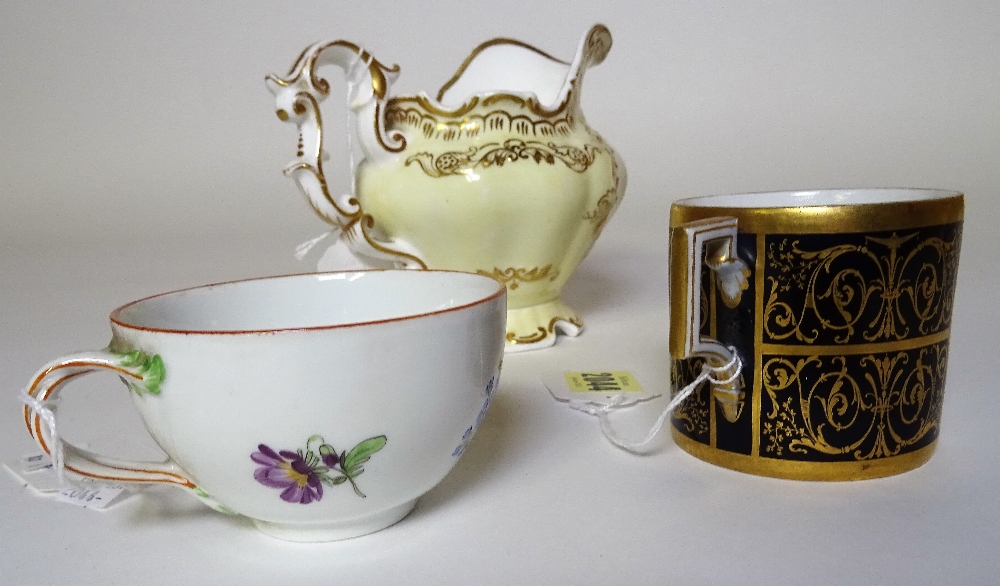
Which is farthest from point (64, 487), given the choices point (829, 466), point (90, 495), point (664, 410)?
point (829, 466)

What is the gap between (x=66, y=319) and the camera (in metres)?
1.54

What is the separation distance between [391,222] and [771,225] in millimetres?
721

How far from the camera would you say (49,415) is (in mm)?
597

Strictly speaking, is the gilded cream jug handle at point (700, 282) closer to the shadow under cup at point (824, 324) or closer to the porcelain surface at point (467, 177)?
the shadow under cup at point (824, 324)

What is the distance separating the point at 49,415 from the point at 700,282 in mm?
518

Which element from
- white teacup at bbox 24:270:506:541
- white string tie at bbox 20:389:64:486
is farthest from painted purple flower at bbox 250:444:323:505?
white string tie at bbox 20:389:64:486

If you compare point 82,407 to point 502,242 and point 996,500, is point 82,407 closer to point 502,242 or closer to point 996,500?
point 502,242

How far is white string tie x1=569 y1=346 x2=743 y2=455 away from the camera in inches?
29.0

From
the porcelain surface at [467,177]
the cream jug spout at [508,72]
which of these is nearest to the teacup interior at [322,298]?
the porcelain surface at [467,177]

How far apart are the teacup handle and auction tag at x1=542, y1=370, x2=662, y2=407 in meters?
0.50

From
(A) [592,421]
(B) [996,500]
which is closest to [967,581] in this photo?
(B) [996,500]

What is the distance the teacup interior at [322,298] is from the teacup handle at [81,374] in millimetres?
146

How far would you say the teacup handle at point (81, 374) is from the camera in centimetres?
59

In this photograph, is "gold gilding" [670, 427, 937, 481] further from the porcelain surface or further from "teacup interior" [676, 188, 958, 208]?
the porcelain surface
